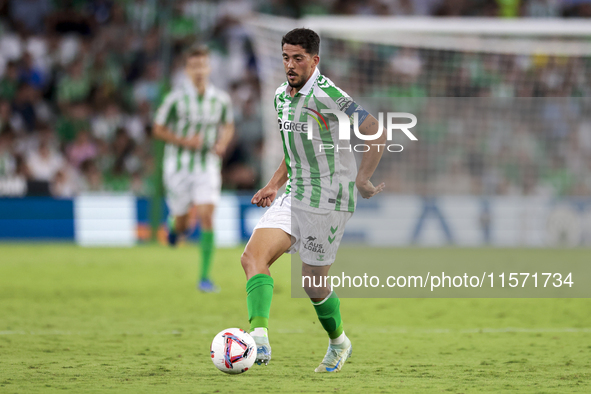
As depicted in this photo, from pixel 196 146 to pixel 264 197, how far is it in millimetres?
4617

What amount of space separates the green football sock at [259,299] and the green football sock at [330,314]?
397mm

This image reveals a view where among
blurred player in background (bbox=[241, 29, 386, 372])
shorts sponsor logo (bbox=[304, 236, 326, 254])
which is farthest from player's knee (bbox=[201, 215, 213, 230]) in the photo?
shorts sponsor logo (bbox=[304, 236, 326, 254])

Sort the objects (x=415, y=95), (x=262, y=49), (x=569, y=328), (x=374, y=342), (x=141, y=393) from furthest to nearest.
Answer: (x=415, y=95)
(x=262, y=49)
(x=569, y=328)
(x=374, y=342)
(x=141, y=393)

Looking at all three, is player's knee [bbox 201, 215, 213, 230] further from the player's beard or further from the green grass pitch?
the player's beard

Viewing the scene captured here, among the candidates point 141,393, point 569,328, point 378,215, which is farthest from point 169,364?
point 378,215

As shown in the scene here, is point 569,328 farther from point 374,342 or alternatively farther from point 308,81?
point 308,81

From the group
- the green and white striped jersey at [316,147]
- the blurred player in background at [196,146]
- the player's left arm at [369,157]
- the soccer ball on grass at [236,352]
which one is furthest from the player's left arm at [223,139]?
the soccer ball on grass at [236,352]

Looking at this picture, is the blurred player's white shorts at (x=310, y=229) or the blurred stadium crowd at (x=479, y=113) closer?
the blurred player's white shorts at (x=310, y=229)

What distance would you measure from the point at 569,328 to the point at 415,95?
8.12 meters

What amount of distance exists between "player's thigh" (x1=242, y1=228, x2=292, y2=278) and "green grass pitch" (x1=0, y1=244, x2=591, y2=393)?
0.63m

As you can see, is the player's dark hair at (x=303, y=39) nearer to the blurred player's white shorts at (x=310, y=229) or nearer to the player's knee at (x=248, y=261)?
the blurred player's white shorts at (x=310, y=229)

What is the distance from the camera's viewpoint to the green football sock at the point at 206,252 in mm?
9047

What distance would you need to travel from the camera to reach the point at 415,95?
14445 mm

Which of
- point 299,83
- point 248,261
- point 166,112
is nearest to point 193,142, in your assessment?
point 166,112
